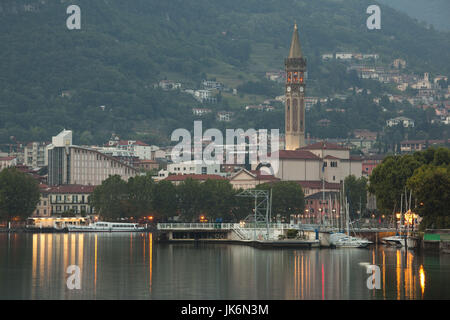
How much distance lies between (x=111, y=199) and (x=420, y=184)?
7962 cm

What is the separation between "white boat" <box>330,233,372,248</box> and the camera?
10544 cm

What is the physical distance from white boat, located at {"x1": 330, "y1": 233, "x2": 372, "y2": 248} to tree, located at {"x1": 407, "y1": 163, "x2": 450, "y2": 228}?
6996 millimetres

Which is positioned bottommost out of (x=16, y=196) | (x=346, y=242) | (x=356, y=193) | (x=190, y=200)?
(x=346, y=242)

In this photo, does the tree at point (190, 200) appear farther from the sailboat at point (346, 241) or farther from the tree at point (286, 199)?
the sailboat at point (346, 241)

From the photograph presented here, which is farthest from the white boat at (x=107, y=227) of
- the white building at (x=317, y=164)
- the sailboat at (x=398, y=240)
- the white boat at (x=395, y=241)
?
the white boat at (x=395, y=241)

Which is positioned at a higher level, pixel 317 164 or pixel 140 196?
pixel 317 164

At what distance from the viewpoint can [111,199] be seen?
17262cm

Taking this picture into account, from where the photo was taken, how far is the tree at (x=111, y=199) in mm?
170250

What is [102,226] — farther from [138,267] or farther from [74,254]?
[138,267]

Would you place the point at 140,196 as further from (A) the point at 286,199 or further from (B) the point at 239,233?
(B) the point at 239,233

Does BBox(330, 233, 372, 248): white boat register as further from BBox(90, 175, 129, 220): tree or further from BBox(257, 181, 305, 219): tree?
BBox(90, 175, 129, 220): tree

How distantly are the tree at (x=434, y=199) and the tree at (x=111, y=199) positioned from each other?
2969 inches

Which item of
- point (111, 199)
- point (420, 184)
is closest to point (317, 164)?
point (111, 199)

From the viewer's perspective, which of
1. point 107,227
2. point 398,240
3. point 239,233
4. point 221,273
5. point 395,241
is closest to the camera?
point 221,273
